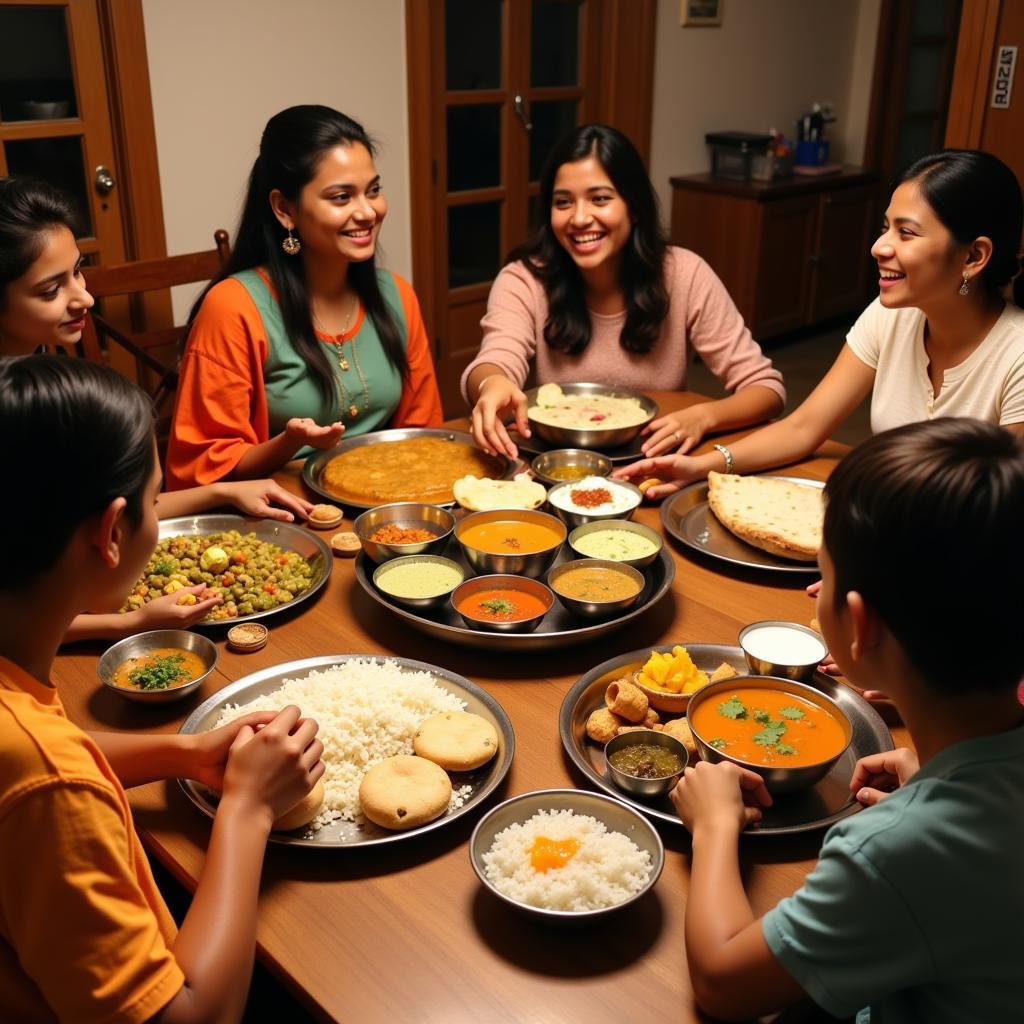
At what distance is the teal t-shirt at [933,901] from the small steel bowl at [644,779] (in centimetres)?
31

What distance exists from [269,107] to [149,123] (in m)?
0.58

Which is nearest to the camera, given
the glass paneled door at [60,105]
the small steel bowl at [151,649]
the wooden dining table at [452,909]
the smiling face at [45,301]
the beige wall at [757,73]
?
the wooden dining table at [452,909]

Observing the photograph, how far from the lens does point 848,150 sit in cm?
711

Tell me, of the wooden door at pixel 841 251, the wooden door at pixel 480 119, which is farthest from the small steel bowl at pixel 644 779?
the wooden door at pixel 841 251

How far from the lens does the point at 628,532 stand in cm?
200

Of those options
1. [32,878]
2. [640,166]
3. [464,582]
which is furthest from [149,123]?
[32,878]

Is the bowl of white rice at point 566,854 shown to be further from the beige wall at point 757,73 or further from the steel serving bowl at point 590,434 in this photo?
the beige wall at point 757,73

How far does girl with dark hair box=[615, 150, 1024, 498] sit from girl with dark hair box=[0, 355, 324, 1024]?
4.37 ft

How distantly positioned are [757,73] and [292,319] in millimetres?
4935

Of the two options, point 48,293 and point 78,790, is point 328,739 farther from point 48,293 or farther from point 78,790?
point 48,293

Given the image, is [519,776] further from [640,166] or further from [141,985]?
[640,166]

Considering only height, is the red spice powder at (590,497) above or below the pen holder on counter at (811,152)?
below

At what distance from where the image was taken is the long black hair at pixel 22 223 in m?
2.17

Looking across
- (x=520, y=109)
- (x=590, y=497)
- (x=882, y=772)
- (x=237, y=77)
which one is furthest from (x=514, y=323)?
(x=520, y=109)
